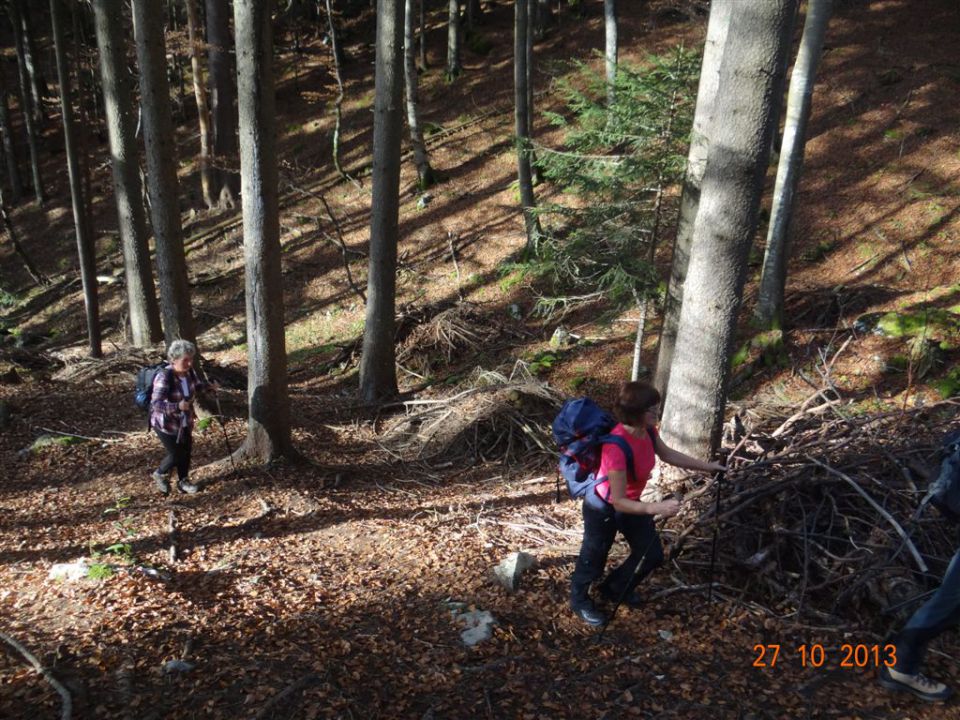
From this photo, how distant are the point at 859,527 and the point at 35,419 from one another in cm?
1093

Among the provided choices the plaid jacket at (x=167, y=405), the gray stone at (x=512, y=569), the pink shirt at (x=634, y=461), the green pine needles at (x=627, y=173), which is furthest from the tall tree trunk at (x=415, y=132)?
the pink shirt at (x=634, y=461)

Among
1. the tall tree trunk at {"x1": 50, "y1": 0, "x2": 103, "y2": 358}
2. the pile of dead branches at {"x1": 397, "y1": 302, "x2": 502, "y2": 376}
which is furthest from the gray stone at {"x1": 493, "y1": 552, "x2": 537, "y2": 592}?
the tall tree trunk at {"x1": 50, "y1": 0, "x2": 103, "y2": 358}

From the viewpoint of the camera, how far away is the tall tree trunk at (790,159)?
10.2m

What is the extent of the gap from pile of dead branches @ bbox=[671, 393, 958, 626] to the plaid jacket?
5.19 m

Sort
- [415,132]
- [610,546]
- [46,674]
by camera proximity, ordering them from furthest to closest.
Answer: [415,132], [610,546], [46,674]

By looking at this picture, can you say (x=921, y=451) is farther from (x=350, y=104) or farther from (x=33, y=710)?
(x=350, y=104)

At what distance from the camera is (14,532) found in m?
6.54

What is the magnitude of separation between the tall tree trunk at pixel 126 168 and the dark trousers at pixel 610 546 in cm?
1167

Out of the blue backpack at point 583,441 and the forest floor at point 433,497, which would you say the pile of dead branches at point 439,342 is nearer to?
the forest floor at point 433,497

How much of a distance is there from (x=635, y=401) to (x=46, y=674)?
377 cm

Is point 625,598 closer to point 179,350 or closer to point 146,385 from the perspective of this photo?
point 179,350

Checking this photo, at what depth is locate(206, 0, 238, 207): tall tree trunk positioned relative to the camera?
861 inches

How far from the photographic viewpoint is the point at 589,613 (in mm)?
4414

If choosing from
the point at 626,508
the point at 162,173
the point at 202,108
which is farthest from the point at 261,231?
the point at 202,108
